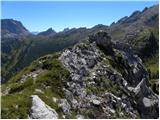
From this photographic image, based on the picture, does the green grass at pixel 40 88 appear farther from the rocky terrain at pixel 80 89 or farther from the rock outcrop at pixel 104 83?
the rock outcrop at pixel 104 83

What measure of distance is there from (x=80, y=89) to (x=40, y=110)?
640 inches

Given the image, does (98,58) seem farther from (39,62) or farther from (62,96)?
(62,96)

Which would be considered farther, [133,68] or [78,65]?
[133,68]

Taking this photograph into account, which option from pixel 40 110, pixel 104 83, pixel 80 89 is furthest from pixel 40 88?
pixel 104 83

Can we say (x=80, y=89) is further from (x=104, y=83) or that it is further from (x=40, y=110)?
(x=40, y=110)

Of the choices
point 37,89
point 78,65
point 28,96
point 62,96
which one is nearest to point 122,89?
point 78,65

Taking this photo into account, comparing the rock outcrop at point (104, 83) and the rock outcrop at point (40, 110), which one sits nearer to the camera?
the rock outcrop at point (40, 110)

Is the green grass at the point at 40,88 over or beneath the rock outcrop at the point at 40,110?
over

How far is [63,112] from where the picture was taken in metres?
45.4

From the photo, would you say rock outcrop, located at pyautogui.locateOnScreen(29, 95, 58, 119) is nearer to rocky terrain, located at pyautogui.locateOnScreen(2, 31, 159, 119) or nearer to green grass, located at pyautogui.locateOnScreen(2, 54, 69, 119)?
rocky terrain, located at pyautogui.locateOnScreen(2, 31, 159, 119)

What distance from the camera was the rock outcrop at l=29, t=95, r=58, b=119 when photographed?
129 ft

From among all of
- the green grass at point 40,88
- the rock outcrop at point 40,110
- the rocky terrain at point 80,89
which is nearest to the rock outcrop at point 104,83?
the rocky terrain at point 80,89

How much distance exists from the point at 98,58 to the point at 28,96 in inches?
1117

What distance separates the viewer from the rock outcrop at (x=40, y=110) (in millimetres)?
39188
